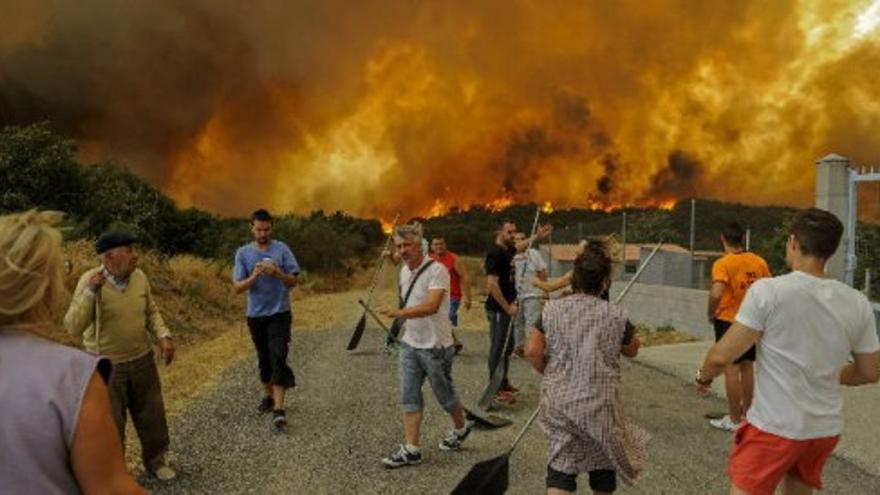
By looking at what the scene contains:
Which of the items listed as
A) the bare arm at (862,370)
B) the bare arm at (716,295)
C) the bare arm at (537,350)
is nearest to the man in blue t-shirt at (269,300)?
the bare arm at (716,295)

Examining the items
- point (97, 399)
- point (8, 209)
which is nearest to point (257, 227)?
point (97, 399)

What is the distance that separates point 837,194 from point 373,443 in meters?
6.87

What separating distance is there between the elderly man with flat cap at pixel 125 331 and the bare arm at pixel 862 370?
174 inches

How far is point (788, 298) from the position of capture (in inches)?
140

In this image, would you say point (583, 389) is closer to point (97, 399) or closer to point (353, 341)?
point (97, 399)

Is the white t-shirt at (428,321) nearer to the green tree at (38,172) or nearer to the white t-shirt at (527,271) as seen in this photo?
the white t-shirt at (527,271)

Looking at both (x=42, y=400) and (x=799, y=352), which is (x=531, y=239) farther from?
(x=42, y=400)

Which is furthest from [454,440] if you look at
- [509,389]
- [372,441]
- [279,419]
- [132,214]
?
[132,214]

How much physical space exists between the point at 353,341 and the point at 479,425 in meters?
4.86

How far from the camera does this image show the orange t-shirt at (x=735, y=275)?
280 inches

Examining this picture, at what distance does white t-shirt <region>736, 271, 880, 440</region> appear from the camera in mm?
3564

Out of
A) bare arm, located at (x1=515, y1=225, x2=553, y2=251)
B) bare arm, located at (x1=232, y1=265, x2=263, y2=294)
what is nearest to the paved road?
bare arm, located at (x1=232, y1=265, x2=263, y2=294)

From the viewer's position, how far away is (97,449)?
1.86 metres

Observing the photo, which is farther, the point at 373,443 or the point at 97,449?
the point at 373,443
